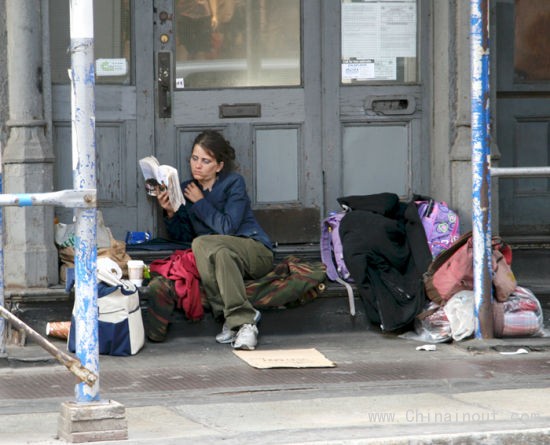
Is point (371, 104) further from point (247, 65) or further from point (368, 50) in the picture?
point (247, 65)

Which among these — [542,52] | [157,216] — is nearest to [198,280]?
[157,216]

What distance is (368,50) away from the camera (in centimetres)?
899

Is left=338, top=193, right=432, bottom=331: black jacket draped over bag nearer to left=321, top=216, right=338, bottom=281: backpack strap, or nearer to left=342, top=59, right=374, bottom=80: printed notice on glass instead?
left=321, top=216, right=338, bottom=281: backpack strap

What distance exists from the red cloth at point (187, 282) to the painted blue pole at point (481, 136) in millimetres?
1820

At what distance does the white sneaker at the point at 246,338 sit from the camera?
25.7 ft

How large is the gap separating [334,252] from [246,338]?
111cm

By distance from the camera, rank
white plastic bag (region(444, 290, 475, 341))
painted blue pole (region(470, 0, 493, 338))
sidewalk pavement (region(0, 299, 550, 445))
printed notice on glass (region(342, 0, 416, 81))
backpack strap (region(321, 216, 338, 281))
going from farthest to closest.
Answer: printed notice on glass (region(342, 0, 416, 81)), backpack strap (region(321, 216, 338, 281)), white plastic bag (region(444, 290, 475, 341)), painted blue pole (region(470, 0, 493, 338)), sidewalk pavement (region(0, 299, 550, 445))

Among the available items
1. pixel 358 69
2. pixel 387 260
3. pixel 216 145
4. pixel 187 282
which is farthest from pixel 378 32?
pixel 187 282

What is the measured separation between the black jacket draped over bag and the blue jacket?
603mm

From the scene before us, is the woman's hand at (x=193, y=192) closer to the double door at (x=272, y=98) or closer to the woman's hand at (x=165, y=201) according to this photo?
the woman's hand at (x=165, y=201)

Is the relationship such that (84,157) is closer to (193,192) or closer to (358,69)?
(193,192)

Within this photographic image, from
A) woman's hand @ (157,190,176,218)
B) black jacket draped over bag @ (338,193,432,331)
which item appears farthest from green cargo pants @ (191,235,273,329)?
black jacket draped over bag @ (338,193,432,331)

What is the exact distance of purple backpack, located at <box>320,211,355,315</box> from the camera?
854 cm

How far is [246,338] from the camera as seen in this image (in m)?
7.85
